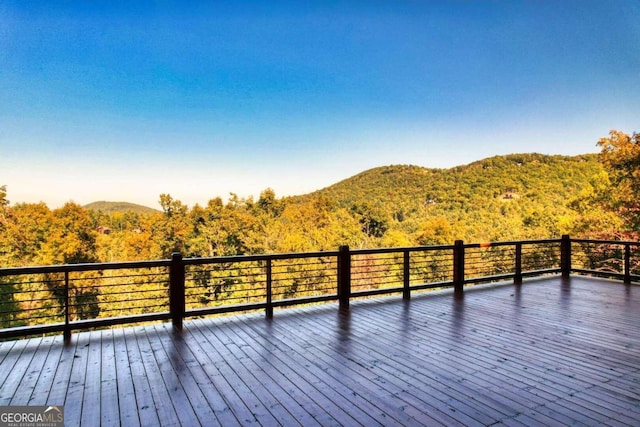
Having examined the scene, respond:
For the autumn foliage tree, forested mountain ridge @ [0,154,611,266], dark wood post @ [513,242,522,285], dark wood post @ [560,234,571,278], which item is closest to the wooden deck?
dark wood post @ [513,242,522,285]

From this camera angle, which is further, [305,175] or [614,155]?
[305,175]

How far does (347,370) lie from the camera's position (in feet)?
10.2

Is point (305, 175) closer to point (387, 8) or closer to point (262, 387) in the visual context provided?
point (387, 8)

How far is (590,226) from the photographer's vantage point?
17.2 metres

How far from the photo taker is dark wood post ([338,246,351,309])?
18.0 ft

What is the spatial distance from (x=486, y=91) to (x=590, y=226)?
803 centimetres

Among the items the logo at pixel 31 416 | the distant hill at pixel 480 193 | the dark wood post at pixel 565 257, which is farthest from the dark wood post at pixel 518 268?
the distant hill at pixel 480 193

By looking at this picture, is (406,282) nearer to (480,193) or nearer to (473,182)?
(480,193)

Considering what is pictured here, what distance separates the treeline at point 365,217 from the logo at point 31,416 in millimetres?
19394

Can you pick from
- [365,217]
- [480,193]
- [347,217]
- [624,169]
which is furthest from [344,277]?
[347,217]

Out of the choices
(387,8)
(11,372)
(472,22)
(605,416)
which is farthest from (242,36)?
(605,416)

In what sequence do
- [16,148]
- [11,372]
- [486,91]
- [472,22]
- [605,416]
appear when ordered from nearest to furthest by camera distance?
[605,416]
[11,372]
[472,22]
[486,91]
[16,148]

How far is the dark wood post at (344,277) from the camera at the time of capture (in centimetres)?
550

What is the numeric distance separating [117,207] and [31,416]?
99.5 ft
